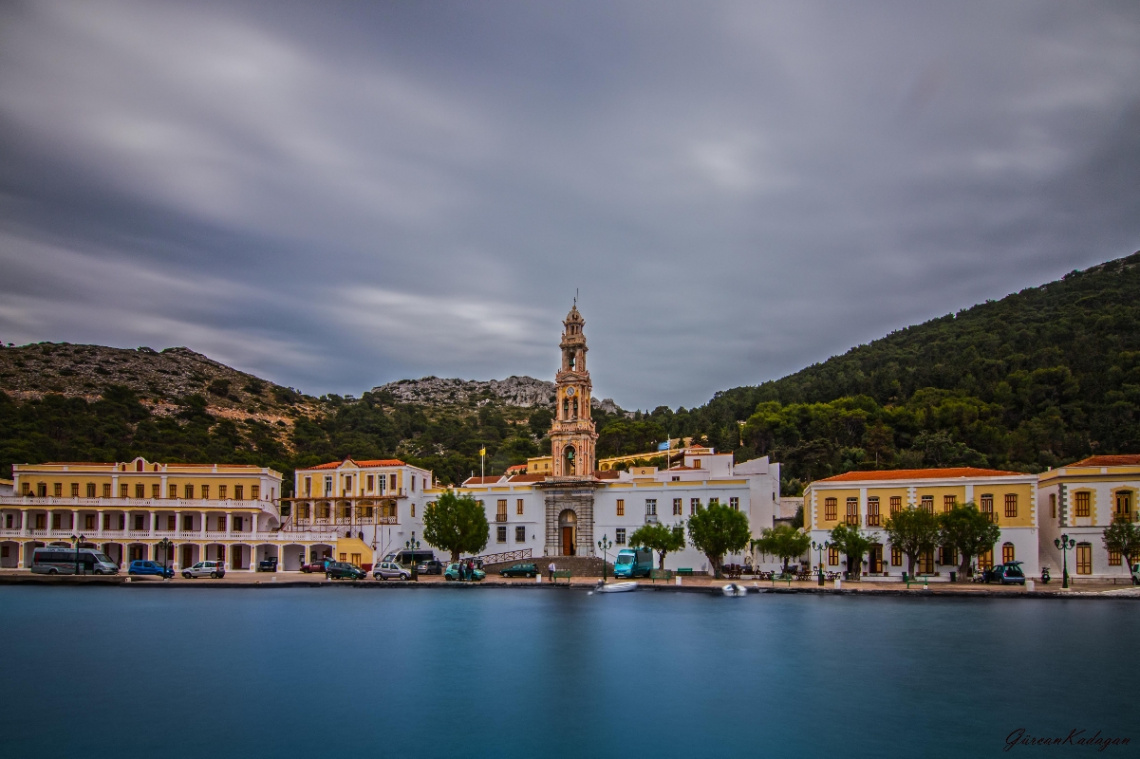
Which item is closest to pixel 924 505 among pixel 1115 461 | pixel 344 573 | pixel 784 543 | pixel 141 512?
pixel 784 543

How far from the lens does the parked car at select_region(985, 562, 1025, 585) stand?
4614 cm

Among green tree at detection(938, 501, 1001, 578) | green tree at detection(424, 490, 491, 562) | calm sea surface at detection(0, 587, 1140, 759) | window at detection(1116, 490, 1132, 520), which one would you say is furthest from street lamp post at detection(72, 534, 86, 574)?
window at detection(1116, 490, 1132, 520)

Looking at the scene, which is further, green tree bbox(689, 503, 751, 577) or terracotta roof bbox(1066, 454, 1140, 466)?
green tree bbox(689, 503, 751, 577)

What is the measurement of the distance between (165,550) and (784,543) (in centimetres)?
3783

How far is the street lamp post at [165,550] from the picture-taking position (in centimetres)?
5513

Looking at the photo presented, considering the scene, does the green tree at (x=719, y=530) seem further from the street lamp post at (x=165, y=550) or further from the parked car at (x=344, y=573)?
the street lamp post at (x=165, y=550)

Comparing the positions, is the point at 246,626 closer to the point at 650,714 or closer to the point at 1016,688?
the point at 650,714

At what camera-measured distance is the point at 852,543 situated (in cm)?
4950

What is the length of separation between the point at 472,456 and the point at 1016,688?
2911 inches

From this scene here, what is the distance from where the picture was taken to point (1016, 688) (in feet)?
80.4

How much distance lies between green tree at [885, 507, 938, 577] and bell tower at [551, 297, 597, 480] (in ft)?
67.9

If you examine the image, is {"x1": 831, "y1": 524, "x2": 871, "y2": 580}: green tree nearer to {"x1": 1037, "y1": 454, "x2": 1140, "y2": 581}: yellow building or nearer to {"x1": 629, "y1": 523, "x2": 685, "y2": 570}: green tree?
{"x1": 629, "y1": 523, "x2": 685, "y2": 570}: green tree

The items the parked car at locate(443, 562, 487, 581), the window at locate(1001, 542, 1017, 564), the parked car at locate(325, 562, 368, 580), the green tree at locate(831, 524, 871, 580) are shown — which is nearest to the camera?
the window at locate(1001, 542, 1017, 564)

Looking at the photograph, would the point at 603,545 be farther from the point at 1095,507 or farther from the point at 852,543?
the point at 1095,507
